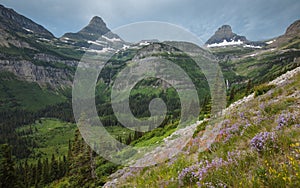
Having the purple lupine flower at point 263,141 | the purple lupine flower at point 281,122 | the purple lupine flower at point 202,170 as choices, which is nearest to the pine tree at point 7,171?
the purple lupine flower at point 202,170

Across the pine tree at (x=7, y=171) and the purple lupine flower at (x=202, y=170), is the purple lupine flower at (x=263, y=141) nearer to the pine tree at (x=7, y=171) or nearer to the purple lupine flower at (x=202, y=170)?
the purple lupine flower at (x=202, y=170)

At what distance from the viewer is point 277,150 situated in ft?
16.7

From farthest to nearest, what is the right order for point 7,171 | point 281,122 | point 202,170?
point 7,171, point 281,122, point 202,170

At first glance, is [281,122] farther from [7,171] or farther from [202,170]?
[7,171]

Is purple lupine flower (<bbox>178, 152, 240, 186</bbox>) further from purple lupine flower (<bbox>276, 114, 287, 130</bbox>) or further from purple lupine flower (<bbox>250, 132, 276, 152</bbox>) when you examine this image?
purple lupine flower (<bbox>276, 114, 287, 130</bbox>)

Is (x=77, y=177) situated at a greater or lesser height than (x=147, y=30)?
lesser

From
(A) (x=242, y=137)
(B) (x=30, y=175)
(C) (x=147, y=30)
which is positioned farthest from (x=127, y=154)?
(B) (x=30, y=175)

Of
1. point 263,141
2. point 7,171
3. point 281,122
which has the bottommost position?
point 7,171

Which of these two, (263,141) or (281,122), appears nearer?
(263,141)

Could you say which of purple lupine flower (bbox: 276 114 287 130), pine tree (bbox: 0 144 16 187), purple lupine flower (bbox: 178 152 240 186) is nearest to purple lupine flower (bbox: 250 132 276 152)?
purple lupine flower (bbox: 178 152 240 186)

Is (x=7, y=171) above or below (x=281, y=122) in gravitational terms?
below

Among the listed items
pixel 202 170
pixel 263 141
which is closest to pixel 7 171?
pixel 202 170

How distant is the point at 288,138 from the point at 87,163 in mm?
33726

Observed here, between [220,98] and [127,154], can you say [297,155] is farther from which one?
[220,98]
